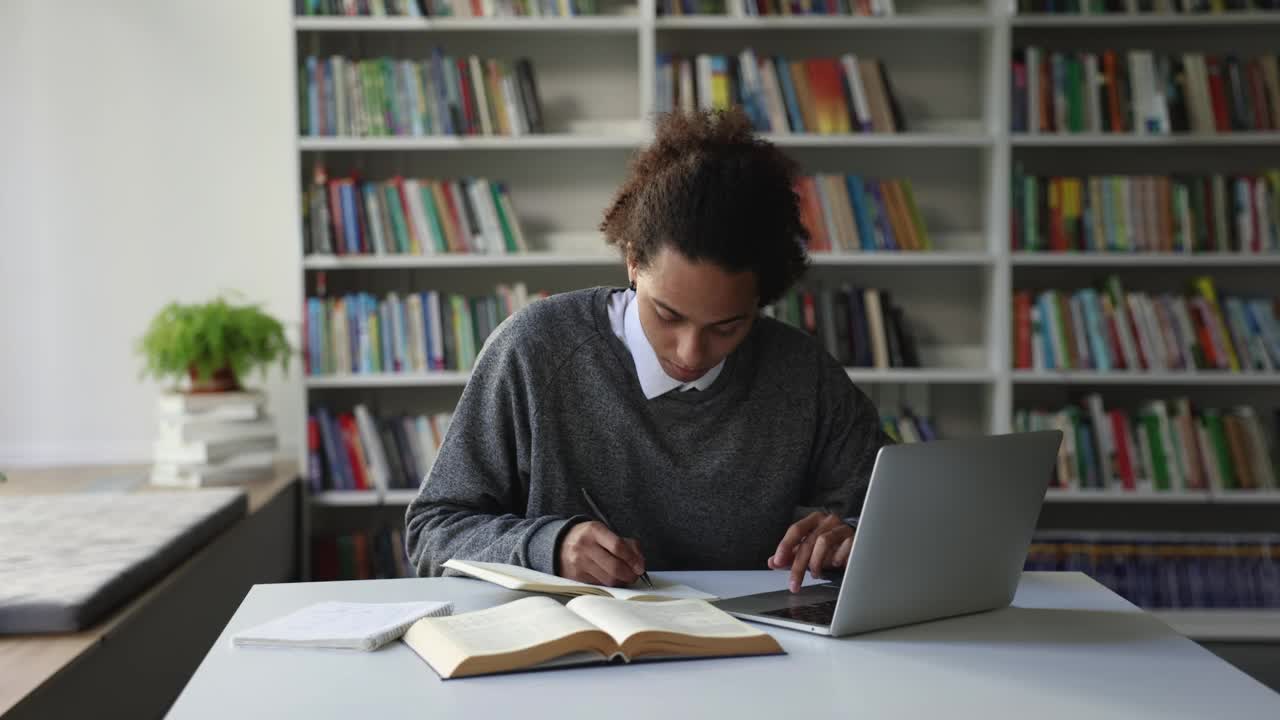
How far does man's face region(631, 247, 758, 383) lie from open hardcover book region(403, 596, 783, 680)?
392 millimetres

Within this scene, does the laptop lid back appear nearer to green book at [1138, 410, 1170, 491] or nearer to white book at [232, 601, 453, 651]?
white book at [232, 601, 453, 651]

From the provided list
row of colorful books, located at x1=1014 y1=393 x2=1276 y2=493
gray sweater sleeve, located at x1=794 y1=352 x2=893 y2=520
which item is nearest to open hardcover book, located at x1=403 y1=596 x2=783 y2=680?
gray sweater sleeve, located at x1=794 y1=352 x2=893 y2=520

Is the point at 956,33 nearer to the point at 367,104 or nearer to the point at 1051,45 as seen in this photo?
the point at 1051,45

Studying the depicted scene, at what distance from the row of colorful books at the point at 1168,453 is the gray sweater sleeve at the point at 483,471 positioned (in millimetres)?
2029

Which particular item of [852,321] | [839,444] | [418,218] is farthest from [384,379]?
[839,444]

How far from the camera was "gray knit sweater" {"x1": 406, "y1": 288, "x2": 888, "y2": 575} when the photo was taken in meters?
1.65

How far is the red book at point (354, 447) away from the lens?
130 inches

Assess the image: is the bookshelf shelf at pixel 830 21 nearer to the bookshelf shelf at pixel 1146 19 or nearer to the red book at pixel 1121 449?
the bookshelf shelf at pixel 1146 19

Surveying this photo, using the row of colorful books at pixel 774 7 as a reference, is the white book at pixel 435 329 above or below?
below

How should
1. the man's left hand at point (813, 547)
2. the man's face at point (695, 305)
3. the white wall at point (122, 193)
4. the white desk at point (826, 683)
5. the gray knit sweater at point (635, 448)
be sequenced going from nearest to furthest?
the white desk at point (826, 683), the man's left hand at point (813, 547), the man's face at point (695, 305), the gray knit sweater at point (635, 448), the white wall at point (122, 193)

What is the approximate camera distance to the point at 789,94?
10.8 feet

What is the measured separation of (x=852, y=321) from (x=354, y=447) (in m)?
1.40

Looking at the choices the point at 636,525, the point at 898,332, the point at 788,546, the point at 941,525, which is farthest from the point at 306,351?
the point at 941,525

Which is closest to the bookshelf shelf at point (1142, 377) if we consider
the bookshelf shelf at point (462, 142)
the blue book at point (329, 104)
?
the bookshelf shelf at point (462, 142)
